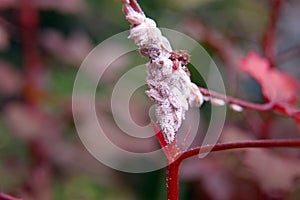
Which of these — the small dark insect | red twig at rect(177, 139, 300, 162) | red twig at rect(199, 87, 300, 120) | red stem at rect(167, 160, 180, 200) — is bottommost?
red stem at rect(167, 160, 180, 200)

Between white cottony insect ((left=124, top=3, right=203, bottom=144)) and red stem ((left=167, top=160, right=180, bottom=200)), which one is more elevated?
white cottony insect ((left=124, top=3, right=203, bottom=144))

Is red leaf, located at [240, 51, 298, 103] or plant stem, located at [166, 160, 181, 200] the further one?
red leaf, located at [240, 51, 298, 103]

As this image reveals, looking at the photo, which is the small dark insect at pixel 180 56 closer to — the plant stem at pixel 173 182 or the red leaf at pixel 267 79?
the plant stem at pixel 173 182

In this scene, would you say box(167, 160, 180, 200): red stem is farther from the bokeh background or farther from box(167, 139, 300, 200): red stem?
the bokeh background

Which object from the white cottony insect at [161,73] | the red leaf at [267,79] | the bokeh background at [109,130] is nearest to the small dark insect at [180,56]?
the white cottony insect at [161,73]

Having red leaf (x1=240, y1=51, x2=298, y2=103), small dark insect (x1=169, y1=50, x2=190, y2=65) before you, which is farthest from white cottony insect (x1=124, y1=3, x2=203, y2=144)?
red leaf (x1=240, y1=51, x2=298, y2=103)
